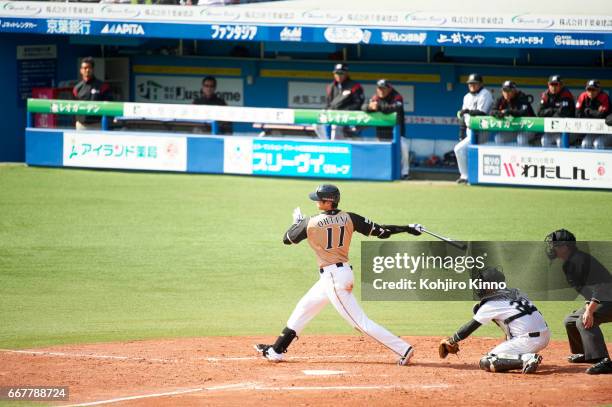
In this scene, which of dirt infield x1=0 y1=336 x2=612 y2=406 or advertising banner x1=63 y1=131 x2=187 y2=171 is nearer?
dirt infield x1=0 y1=336 x2=612 y2=406

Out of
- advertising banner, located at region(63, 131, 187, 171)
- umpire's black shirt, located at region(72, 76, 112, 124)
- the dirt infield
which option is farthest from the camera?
umpire's black shirt, located at region(72, 76, 112, 124)

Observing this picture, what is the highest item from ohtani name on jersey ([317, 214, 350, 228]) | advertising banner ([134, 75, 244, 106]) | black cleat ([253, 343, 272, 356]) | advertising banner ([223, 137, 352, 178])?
advertising banner ([134, 75, 244, 106])

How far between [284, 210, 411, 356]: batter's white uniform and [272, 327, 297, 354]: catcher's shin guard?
5 cm

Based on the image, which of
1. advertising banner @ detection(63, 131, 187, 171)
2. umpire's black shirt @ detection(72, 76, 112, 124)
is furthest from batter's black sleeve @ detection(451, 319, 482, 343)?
umpire's black shirt @ detection(72, 76, 112, 124)

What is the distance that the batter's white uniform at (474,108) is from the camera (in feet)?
60.3

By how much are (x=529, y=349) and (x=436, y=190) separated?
920cm

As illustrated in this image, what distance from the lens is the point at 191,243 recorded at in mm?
15000

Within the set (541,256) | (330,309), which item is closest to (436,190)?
(330,309)

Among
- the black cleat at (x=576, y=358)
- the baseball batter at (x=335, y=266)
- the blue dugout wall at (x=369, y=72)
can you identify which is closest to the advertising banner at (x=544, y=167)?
the blue dugout wall at (x=369, y=72)

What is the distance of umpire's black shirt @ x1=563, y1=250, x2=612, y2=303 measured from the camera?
902 cm

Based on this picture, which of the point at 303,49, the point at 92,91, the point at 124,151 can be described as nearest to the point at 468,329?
the point at 124,151

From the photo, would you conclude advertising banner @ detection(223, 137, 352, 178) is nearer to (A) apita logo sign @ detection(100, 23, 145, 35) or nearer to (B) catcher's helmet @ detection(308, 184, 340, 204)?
(A) apita logo sign @ detection(100, 23, 145, 35)

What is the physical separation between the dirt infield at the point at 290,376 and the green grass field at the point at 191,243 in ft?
2.74

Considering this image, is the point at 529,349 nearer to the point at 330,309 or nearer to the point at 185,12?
the point at 330,309
